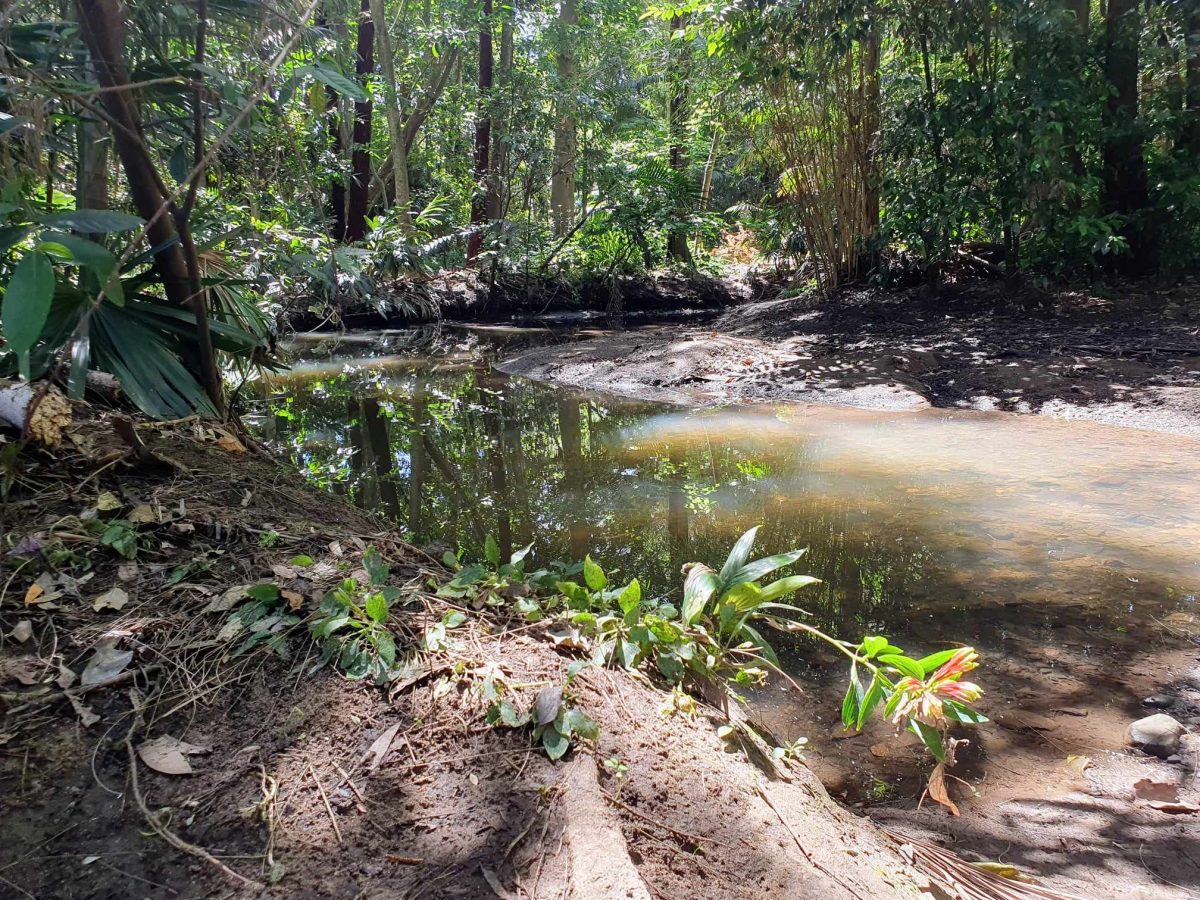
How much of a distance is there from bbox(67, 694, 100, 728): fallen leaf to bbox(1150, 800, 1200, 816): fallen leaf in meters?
2.36

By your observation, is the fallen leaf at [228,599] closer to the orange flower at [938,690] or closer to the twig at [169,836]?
the twig at [169,836]

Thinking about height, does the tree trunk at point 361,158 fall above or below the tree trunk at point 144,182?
above

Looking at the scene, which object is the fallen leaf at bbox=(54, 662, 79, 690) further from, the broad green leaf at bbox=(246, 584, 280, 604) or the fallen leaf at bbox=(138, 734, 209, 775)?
the broad green leaf at bbox=(246, 584, 280, 604)

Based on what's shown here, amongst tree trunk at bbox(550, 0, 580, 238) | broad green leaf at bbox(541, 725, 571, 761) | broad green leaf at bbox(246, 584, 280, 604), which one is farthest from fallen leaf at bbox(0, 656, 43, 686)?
tree trunk at bbox(550, 0, 580, 238)

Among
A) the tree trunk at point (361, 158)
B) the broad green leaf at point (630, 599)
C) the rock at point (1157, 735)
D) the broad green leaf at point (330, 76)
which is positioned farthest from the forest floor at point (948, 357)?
the broad green leaf at point (330, 76)

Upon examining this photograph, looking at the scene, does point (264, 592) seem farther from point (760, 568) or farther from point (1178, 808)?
point (1178, 808)

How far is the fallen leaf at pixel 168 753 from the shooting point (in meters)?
1.35

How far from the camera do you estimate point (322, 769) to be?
4.56ft

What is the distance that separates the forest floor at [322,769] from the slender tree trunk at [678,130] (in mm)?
11418

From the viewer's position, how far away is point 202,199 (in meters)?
4.38

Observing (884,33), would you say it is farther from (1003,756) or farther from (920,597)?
(1003,756)

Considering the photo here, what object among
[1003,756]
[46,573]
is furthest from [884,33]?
[46,573]

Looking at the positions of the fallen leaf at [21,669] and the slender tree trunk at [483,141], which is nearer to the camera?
the fallen leaf at [21,669]

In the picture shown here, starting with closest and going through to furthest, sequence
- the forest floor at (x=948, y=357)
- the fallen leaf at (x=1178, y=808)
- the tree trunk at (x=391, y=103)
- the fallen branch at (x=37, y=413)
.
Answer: the fallen leaf at (x=1178, y=808)
the fallen branch at (x=37, y=413)
the forest floor at (x=948, y=357)
the tree trunk at (x=391, y=103)
